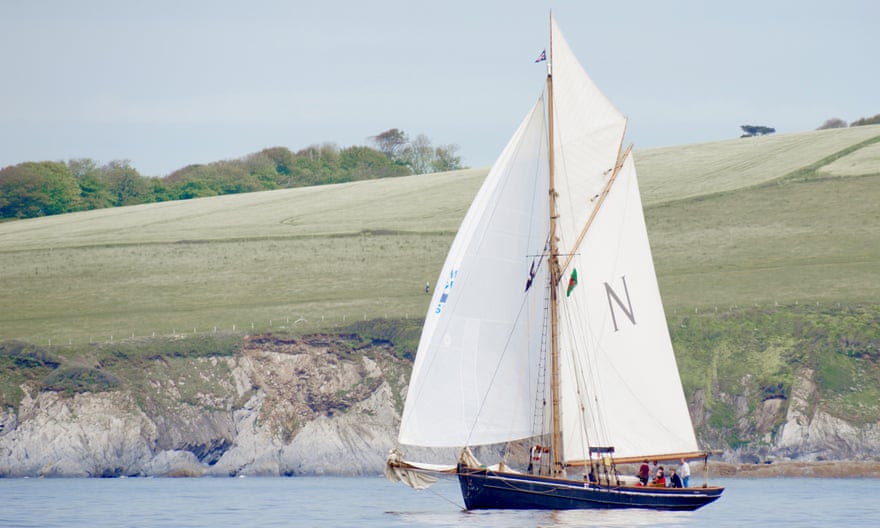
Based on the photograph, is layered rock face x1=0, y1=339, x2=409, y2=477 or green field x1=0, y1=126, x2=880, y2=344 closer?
layered rock face x1=0, y1=339, x2=409, y2=477

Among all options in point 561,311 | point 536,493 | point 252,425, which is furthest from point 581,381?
point 252,425

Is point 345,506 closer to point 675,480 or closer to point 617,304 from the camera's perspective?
point 675,480

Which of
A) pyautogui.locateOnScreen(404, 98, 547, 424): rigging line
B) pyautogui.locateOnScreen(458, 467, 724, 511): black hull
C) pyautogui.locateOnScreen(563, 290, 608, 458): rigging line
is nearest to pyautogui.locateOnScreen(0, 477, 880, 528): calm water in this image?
pyautogui.locateOnScreen(458, 467, 724, 511): black hull

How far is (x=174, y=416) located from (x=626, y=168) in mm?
44090

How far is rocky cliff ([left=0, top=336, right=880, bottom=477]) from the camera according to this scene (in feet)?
272

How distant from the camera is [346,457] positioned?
281 ft

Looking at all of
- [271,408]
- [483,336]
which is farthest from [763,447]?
[483,336]

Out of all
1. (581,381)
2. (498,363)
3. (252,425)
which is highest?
(498,363)

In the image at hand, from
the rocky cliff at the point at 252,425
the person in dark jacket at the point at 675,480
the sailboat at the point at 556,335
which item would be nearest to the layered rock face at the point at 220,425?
the rocky cliff at the point at 252,425

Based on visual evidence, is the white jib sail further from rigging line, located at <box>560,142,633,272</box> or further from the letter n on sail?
the letter n on sail

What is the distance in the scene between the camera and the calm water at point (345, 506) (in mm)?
48281

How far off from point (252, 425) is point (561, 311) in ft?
135

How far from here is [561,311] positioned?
49500mm

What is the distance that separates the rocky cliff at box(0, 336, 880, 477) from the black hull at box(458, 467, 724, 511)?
35724mm
